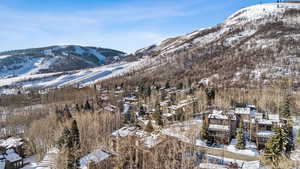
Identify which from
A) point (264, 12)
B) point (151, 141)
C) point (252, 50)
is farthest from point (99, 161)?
point (264, 12)

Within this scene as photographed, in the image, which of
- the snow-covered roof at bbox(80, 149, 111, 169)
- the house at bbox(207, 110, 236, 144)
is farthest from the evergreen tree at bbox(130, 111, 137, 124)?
the snow-covered roof at bbox(80, 149, 111, 169)

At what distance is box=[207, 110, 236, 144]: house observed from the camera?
2764 cm

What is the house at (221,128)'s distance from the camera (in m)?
27.6

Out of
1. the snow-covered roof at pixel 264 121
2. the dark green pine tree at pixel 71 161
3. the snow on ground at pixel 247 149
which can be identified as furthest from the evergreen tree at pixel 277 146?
the dark green pine tree at pixel 71 161

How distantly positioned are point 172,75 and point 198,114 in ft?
161

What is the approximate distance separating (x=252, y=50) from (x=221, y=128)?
69624mm

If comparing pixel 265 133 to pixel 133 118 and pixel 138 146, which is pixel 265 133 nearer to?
pixel 138 146

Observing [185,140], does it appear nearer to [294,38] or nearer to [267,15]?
[294,38]

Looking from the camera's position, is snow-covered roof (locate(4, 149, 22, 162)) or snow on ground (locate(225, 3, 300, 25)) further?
snow on ground (locate(225, 3, 300, 25))

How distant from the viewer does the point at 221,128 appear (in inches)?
1107

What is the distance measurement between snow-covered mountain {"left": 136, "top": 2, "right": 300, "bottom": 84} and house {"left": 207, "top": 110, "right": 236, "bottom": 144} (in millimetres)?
40087

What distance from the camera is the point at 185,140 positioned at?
27.8 meters

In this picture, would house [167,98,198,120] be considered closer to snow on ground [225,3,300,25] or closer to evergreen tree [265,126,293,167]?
evergreen tree [265,126,293,167]

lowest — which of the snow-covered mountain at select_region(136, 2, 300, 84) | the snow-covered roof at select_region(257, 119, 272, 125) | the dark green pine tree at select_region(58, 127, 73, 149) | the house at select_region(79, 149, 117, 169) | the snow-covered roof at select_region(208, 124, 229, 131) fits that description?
the house at select_region(79, 149, 117, 169)
